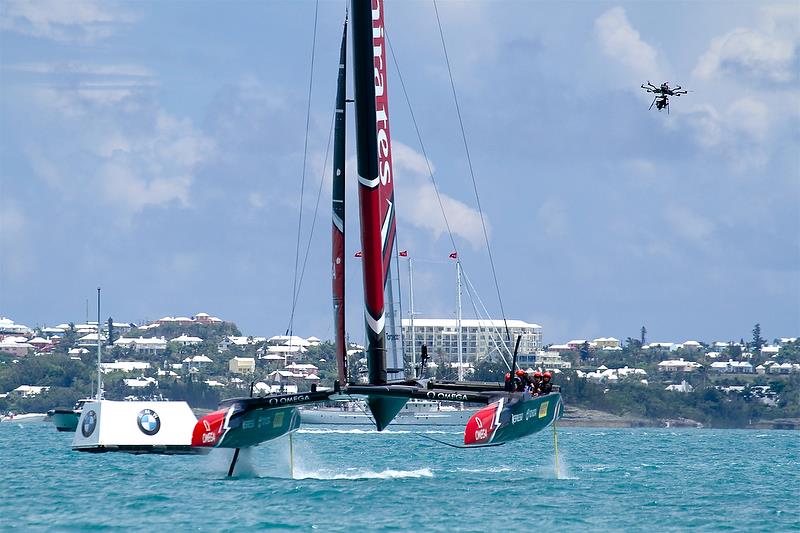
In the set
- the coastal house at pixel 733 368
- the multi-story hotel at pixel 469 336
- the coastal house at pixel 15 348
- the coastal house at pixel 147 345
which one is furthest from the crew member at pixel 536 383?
the coastal house at pixel 147 345

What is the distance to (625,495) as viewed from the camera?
2286 cm

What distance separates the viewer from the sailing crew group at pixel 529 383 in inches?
882

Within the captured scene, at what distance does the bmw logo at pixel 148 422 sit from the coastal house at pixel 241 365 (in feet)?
329

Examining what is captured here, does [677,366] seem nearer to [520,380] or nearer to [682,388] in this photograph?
[682,388]

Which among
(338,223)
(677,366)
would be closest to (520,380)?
(338,223)

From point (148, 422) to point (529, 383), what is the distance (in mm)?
6643

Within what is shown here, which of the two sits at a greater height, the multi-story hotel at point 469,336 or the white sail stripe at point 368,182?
the multi-story hotel at point 469,336

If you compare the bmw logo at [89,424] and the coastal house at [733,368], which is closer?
the bmw logo at [89,424]

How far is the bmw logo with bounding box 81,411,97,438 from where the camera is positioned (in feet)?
82.4

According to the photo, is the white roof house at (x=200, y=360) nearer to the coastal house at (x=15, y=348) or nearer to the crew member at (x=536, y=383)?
the coastal house at (x=15, y=348)

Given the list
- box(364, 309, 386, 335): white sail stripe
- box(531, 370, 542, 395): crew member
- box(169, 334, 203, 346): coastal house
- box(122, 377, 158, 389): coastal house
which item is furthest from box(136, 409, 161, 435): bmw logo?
box(169, 334, 203, 346): coastal house

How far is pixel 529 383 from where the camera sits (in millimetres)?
23484

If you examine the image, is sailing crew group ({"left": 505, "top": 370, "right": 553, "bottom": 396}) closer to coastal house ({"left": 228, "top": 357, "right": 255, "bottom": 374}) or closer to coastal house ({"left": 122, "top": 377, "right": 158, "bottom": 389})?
coastal house ({"left": 122, "top": 377, "right": 158, "bottom": 389})

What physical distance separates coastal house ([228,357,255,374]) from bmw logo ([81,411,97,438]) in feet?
329
